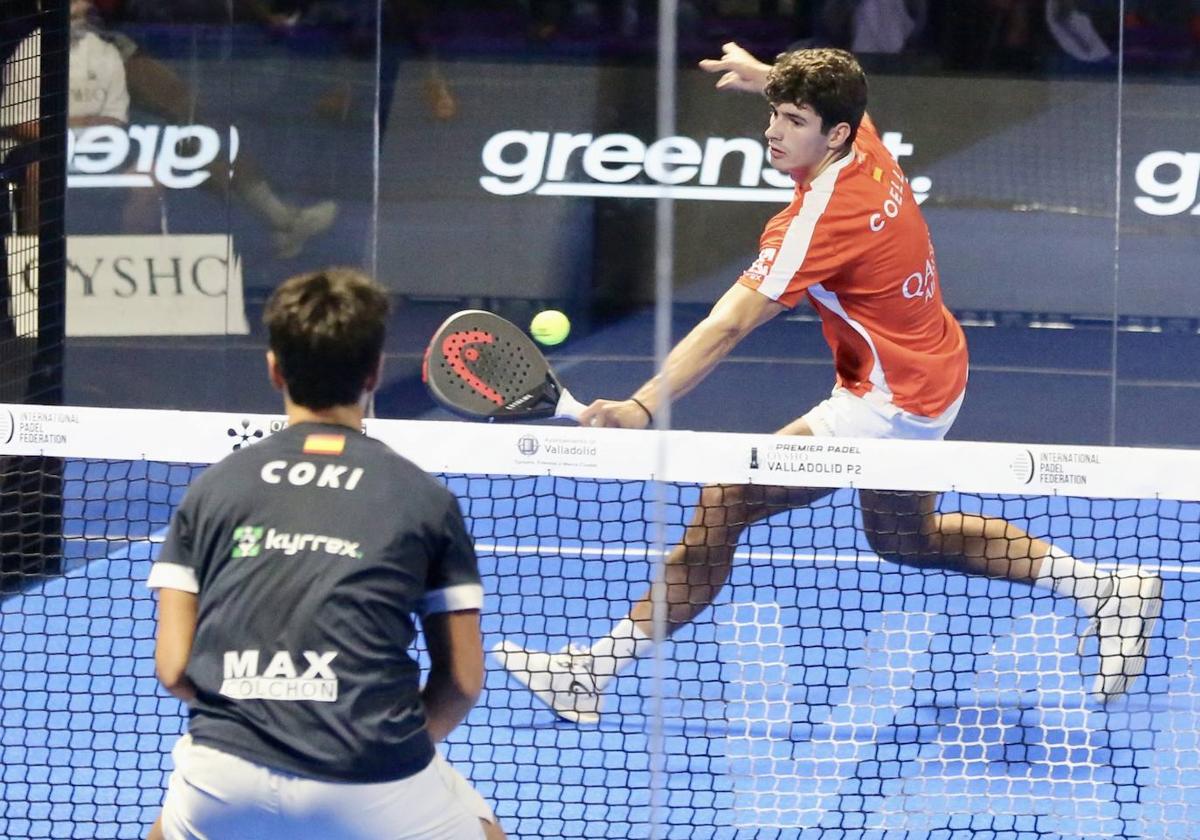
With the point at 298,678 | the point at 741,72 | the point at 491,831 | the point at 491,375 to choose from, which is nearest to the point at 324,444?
the point at 298,678

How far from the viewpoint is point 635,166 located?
28.2 ft

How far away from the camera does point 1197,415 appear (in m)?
8.66

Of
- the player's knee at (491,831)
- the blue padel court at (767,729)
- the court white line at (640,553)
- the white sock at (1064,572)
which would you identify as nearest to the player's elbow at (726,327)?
the blue padel court at (767,729)

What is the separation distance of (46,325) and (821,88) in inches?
121

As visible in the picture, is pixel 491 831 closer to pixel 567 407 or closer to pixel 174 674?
pixel 174 674

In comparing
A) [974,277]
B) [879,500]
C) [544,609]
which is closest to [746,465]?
[879,500]

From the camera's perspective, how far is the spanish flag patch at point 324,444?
243 centimetres

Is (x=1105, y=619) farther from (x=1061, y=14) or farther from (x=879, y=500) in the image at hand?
(x=1061, y=14)

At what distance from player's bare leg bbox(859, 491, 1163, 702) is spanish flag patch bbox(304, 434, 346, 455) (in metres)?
2.37

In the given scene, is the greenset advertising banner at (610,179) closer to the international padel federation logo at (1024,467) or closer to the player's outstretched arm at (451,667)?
the international padel federation logo at (1024,467)

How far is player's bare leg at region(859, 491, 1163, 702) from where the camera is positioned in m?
4.63

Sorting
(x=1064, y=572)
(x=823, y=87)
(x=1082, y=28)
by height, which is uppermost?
(x=1082, y=28)

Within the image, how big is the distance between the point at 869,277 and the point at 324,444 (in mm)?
2325

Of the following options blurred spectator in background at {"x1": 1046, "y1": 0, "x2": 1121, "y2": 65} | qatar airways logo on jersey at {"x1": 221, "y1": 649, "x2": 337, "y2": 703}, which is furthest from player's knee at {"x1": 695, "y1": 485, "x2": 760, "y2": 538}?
blurred spectator in background at {"x1": 1046, "y1": 0, "x2": 1121, "y2": 65}
